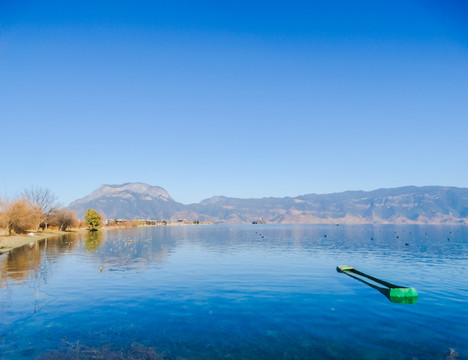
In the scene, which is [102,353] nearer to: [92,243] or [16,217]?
[92,243]

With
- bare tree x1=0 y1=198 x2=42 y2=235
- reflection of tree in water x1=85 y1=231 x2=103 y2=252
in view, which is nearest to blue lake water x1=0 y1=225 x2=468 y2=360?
reflection of tree in water x1=85 y1=231 x2=103 y2=252

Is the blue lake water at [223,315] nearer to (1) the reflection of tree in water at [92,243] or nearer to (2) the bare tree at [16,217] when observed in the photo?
(1) the reflection of tree in water at [92,243]

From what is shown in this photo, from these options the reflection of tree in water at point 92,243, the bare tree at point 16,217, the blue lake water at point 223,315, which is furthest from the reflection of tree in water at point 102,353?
the bare tree at point 16,217

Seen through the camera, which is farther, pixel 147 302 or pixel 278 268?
pixel 278 268

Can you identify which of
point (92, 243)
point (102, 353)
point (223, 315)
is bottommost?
point (92, 243)

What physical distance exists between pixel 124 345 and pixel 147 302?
1068 centimetres

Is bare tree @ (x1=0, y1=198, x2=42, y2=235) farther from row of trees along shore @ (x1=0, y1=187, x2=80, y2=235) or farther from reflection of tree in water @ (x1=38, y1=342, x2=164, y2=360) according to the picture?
reflection of tree in water @ (x1=38, y1=342, x2=164, y2=360)

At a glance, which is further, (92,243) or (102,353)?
(92,243)

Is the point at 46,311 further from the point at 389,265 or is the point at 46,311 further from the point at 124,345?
the point at 389,265

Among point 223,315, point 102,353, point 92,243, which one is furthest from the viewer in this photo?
point 92,243

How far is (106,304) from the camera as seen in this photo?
29516 millimetres

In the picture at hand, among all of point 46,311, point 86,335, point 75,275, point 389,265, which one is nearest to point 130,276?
point 75,275

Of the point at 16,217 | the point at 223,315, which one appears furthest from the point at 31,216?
the point at 223,315

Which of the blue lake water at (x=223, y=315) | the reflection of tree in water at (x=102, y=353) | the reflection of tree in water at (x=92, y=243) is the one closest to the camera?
the reflection of tree in water at (x=102, y=353)
